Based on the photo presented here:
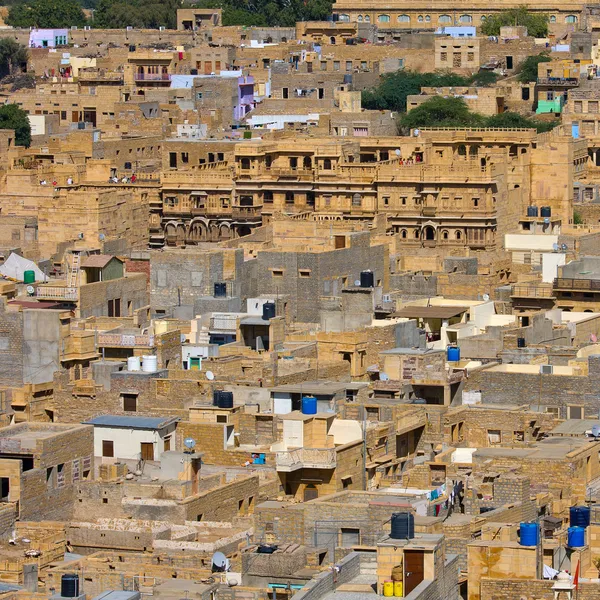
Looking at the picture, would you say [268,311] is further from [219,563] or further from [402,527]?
[402,527]

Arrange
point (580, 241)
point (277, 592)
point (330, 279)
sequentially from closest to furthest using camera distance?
1. point (277, 592)
2. point (330, 279)
3. point (580, 241)

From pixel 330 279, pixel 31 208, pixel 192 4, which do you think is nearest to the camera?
pixel 330 279

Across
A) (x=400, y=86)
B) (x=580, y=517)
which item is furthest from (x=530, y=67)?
(x=580, y=517)

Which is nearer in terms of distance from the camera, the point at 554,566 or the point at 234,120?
the point at 554,566

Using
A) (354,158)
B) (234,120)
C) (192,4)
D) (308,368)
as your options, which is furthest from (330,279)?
(192,4)

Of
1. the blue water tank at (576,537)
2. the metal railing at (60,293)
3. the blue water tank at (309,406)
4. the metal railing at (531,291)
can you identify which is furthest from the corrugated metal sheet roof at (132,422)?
the metal railing at (531,291)

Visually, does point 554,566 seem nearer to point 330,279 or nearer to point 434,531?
point 434,531

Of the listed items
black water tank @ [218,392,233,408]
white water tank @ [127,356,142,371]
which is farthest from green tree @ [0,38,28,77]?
black water tank @ [218,392,233,408]
